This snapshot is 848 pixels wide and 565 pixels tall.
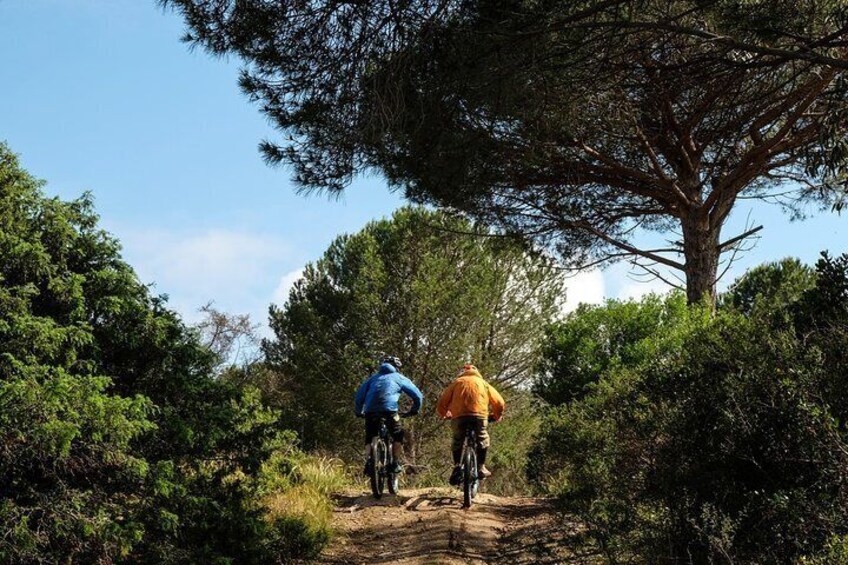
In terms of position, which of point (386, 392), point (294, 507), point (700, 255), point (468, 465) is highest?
point (700, 255)

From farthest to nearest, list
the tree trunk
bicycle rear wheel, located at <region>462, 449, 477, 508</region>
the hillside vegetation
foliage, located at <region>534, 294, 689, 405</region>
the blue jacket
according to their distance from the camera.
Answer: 1. foliage, located at <region>534, 294, 689, 405</region>
2. the tree trunk
3. the blue jacket
4. bicycle rear wheel, located at <region>462, 449, 477, 508</region>
5. the hillside vegetation

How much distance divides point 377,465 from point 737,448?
5.09m

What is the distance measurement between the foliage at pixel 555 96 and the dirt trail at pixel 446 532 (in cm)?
368

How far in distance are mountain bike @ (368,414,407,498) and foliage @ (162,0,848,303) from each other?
297cm

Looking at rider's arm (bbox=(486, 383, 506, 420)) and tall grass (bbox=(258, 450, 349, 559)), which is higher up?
rider's arm (bbox=(486, 383, 506, 420))

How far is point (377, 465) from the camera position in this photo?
997cm

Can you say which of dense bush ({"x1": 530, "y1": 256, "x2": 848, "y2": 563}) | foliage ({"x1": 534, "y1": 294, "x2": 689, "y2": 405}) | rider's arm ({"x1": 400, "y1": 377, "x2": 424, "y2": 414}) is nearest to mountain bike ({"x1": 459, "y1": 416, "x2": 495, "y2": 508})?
rider's arm ({"x1": 400, "y1": 377, "x2": 424, "y2": 414})

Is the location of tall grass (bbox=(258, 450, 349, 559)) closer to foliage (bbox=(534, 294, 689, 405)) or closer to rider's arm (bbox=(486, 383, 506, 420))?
rider's arm (bbox=(486, 383, 506, 420))

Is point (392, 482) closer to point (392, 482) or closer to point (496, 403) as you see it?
point (392, 482)

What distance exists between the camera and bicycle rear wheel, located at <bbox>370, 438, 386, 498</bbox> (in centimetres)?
993

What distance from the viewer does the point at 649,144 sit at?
12.4 m

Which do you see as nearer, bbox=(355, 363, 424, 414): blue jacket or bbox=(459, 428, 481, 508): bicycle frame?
bbox=(459, 428, 481, 508): bicycle frame

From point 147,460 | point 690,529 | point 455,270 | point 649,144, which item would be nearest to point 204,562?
point 147,460

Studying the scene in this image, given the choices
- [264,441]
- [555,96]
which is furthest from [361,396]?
[555,96]
